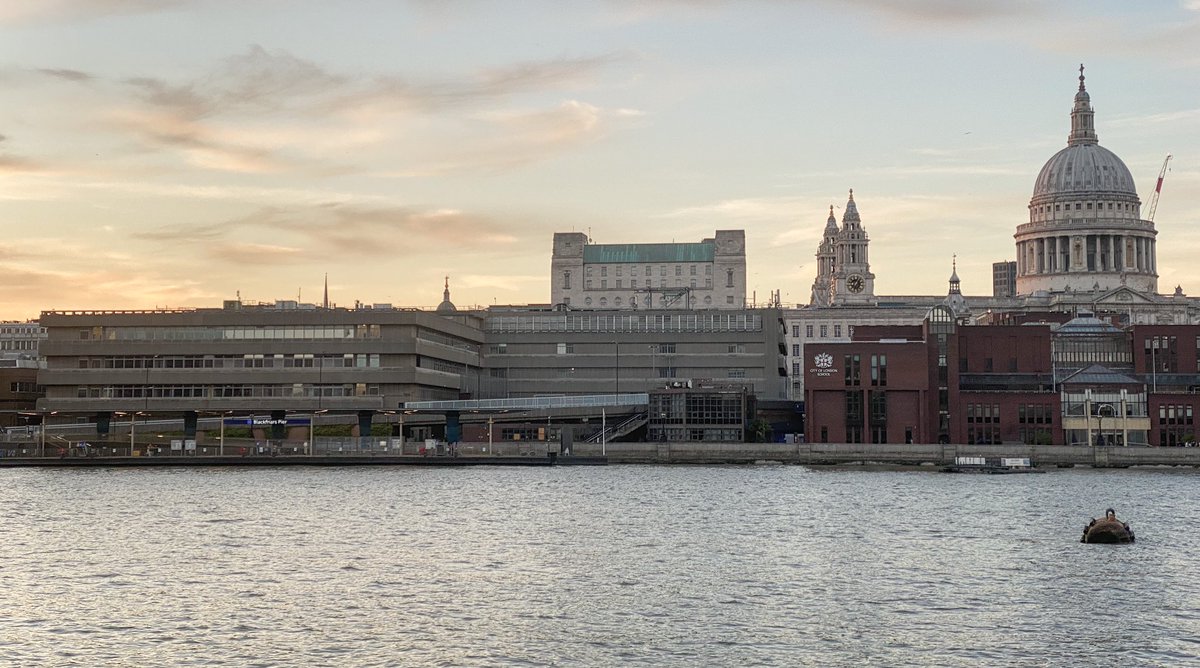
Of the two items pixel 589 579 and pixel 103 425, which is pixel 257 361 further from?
pixel 589 579

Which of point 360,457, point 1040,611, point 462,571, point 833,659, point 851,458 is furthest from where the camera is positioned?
point 851,458

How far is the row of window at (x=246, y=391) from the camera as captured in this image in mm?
185000

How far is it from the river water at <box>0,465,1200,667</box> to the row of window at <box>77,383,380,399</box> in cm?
6161

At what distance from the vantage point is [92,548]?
8100 centimetres

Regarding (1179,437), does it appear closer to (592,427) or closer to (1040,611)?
(592,427)

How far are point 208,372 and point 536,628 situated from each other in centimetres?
13700

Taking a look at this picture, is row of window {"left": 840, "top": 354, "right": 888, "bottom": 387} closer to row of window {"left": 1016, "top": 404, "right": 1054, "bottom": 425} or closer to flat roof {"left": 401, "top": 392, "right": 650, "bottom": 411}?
row of window {"left": 1016, "top": 404, "right": 1054, "bottom": 425}

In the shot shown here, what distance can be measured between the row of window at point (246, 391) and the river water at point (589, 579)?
2426 inches

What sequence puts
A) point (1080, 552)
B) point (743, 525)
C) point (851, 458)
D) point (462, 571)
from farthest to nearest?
point (851, 458) < point (743, 525) < point (1080, 552) < point (462, 571)

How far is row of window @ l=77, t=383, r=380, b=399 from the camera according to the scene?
185 meters

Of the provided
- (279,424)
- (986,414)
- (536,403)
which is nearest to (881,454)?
(986,414)

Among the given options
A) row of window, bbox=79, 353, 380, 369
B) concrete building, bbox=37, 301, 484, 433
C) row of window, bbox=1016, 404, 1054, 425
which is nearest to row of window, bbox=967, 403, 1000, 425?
row of window, bbox=1016, 404, 1054, 425

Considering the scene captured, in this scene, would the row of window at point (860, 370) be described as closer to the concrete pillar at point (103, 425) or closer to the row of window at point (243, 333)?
the row of window at point (243, 333)

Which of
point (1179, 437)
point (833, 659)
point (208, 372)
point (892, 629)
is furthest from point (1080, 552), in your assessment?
point (208, 372)
